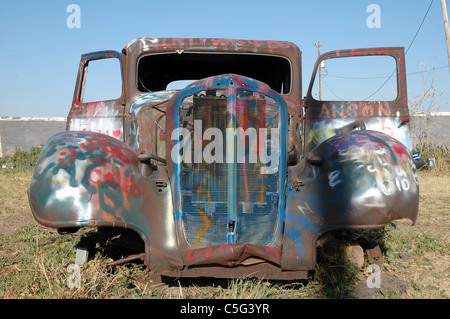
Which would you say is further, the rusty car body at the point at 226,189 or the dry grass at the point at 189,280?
the dry grass at the point at 189,280

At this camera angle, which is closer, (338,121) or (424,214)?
(338,121)

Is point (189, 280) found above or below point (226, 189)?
below

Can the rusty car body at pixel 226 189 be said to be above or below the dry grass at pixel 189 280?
above

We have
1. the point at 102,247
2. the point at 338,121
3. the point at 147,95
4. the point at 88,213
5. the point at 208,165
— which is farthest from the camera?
the point at 338,121

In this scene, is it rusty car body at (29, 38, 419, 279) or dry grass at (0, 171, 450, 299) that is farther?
dry grass at (0, 171, 450, 299)

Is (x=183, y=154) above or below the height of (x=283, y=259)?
above

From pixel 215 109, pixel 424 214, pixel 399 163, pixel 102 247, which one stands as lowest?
pixel 424 214

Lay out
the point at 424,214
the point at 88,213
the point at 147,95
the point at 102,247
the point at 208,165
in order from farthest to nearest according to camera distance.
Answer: the point at 424,214 → the point at 147,95 → the point at 102,247 → the point at 208,165 → the point at 88,213

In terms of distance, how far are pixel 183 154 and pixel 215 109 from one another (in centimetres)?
38

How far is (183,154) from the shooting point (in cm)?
284

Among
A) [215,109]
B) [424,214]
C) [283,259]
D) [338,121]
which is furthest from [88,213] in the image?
[424,214]

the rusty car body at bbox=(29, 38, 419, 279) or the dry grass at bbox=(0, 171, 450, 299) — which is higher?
the rusty car body at bbox=(29, 38, 419, 279)

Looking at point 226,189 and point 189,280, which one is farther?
point 189,280

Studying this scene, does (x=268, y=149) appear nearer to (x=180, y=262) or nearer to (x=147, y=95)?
(x=180, y=262)
